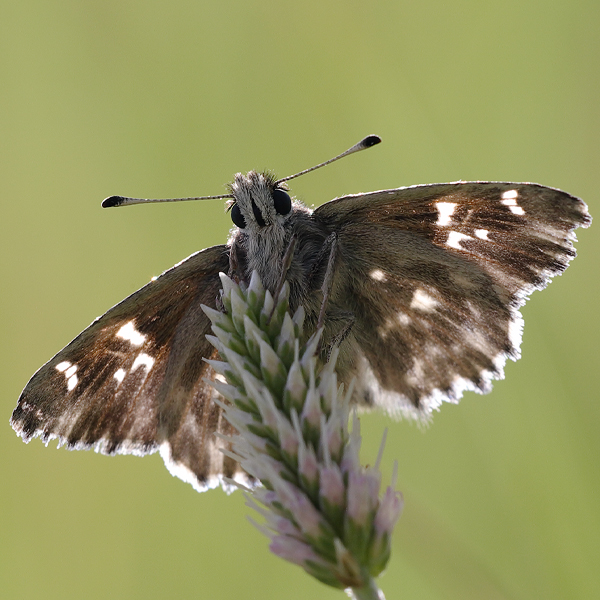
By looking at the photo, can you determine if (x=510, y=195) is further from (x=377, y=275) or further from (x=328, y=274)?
(x=328, y=274)

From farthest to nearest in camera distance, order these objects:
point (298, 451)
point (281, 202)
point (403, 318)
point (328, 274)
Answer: point (403, 318)
point (281, 202)
point (328, 274)
point (298, 451)

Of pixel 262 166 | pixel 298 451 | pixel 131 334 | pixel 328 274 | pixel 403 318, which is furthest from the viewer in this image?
pixel 262 166

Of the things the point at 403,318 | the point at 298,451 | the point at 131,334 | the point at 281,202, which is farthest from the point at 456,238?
the point at 131,334

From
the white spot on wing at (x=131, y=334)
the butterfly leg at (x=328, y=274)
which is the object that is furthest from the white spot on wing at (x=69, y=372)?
the butterfly leg at (x=328, y=274)

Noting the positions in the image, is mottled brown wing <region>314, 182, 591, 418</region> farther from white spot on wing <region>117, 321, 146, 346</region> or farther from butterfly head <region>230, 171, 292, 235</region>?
white spot on wing <region>117, 321, 146, 346</region>

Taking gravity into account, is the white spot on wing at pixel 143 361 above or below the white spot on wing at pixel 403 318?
above

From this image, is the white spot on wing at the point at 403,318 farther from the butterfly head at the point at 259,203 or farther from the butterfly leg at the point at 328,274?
the butterfly head at the point at 259,203
